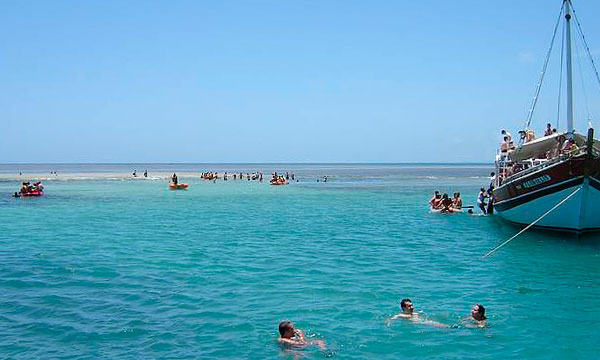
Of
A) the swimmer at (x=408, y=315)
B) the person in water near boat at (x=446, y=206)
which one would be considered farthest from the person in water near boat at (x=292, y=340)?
the person in water near boat at (x=446, y=206)

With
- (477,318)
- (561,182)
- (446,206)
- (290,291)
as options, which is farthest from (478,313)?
(446,206)

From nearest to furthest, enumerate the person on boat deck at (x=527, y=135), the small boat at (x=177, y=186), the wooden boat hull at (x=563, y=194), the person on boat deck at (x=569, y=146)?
the wooden boat hull at (x=563, y=194)
the person on boat deck at (x=569, y=146)
the person on boat deck at (x=527, y=135)
the small boat at (x=177, y=186)

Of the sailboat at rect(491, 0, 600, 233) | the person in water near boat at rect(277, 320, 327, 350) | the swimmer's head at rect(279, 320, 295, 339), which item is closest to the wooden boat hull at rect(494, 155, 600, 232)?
the sailboat at rect(491, 0, 600, 233)

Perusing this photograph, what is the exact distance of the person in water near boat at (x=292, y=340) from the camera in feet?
35.8

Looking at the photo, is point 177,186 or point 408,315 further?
point 177,186

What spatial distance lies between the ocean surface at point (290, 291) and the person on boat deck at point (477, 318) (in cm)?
24

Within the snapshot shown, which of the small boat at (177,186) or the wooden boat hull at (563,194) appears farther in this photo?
the small boat at (177,186)

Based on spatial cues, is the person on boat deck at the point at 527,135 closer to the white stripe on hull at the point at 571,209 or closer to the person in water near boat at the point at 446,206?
the white stripe on hull at the point at 571,209

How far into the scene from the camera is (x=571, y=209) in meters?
23.2

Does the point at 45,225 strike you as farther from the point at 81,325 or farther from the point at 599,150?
the point at 599,150

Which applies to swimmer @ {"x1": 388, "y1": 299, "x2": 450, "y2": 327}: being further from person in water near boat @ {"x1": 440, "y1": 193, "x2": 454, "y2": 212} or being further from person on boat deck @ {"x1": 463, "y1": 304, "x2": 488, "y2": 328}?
person in water near boat @ {"x1": 440, "y1": 193, "x2": 454, "y2": 212}

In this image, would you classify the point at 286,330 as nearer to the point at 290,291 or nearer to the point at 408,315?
the point at 408,315

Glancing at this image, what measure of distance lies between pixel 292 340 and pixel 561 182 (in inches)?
625

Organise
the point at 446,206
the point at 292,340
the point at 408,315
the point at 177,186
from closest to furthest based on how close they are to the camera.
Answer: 1. the point at 292,340
2. the point at 408,315
3. the point at 446,206
4. the point at 177,186
